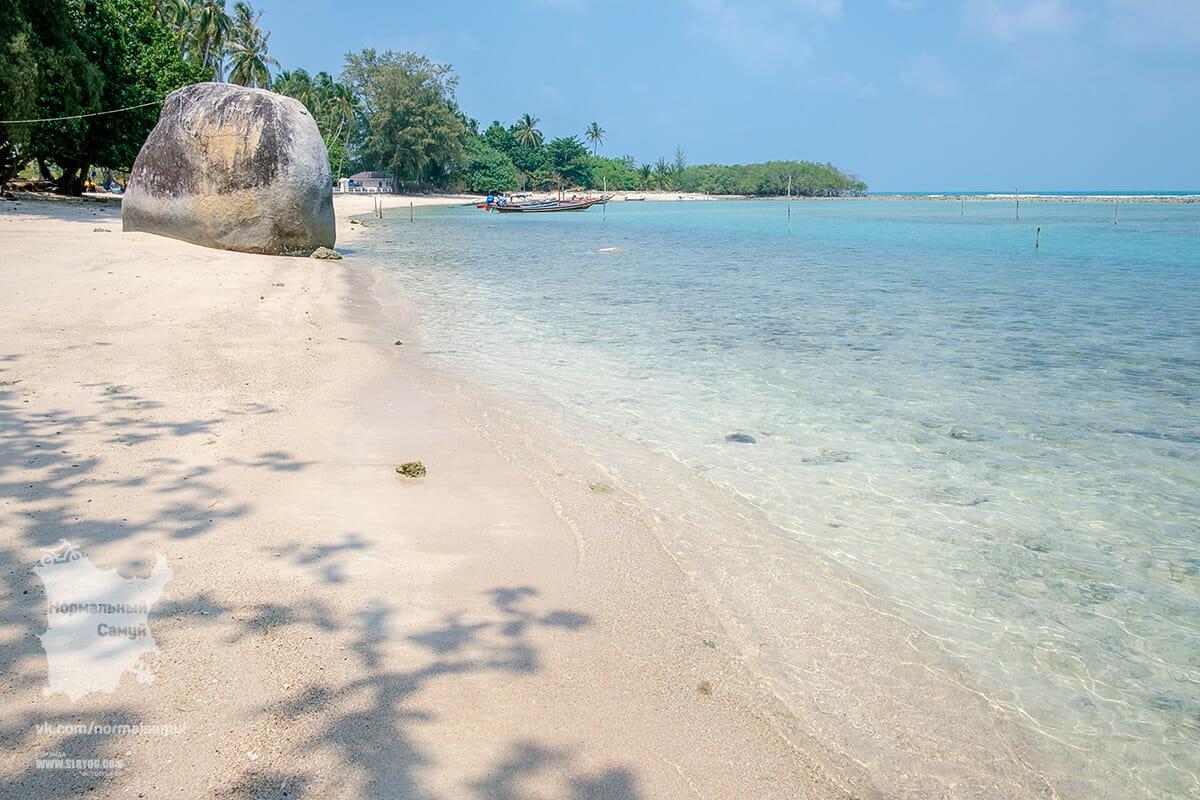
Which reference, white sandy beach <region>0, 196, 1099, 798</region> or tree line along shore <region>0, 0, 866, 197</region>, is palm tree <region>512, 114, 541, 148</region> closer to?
tree line along shore <region>0, 0, 866, 197</region>

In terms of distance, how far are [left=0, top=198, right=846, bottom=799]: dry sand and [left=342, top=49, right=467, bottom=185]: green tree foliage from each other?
8084cm

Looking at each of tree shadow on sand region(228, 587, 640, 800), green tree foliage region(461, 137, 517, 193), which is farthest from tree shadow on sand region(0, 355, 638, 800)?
green tree foliage region(461, 137, 517, 193)

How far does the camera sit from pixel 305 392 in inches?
271

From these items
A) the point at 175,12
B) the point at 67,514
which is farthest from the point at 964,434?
the point at 175,12

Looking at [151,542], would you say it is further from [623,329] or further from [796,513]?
[623,329]

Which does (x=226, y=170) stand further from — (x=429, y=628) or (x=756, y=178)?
(x=756, y=178)

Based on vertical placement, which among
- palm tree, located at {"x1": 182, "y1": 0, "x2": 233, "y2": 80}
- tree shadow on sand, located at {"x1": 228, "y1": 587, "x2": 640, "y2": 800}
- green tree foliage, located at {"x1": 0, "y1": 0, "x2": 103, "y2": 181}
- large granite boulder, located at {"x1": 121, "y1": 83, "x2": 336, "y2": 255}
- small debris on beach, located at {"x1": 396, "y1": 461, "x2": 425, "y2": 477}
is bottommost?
tree shadow on sand, located at {"x1": 228, "y1": 587, "x2": 640, "y2": 800}

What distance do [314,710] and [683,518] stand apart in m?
2.83

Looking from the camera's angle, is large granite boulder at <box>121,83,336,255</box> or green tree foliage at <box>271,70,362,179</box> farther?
green tree foliage at <box>271,70,362,179</box>

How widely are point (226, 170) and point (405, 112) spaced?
70.8m

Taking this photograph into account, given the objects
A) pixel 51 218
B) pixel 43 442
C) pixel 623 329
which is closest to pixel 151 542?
pixel 43 442

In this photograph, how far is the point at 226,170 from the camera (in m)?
16.0

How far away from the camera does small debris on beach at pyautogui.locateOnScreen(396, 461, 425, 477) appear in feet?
16.8

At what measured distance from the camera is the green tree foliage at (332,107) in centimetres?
8225
